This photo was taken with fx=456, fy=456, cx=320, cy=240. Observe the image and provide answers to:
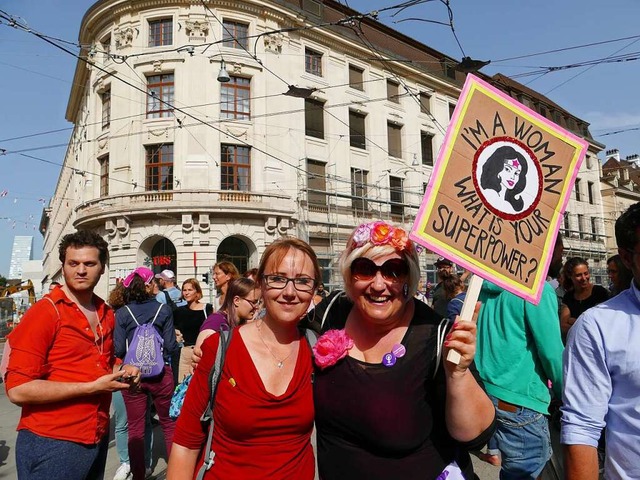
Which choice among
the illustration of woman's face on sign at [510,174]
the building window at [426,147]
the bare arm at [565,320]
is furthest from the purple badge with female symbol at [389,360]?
the building window at [426,147]

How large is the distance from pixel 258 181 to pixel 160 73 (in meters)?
6.64

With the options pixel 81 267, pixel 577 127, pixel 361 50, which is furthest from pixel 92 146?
pixel 577 127

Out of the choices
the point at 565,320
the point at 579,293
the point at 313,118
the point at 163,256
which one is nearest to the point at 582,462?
the point at 565,320

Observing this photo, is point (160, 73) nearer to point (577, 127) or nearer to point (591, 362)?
point (591, 362)

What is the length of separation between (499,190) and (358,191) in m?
22.5

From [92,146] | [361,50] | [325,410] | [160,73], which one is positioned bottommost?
[325,410]

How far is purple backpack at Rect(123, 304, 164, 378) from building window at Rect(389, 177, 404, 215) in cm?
2191

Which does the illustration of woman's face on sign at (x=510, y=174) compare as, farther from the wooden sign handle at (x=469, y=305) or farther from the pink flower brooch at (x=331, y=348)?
the pink flower brooch at (x=331, y=348)

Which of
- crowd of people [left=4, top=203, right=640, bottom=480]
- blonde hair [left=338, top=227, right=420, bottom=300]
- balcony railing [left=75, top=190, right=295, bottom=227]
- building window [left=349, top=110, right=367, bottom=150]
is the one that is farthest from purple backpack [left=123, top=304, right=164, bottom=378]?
building window [left=349, top=110, right=367, bottom=150]

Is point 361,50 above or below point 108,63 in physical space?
above

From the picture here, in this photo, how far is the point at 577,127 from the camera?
39719 millimetres

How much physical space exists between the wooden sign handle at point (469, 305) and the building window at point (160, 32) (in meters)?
22.8

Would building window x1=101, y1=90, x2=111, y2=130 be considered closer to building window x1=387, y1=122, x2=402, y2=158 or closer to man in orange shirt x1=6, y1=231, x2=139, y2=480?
building window x1=387, y1=122, x2=402, y2=158

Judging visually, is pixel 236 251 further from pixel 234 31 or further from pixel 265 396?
pixel 265 396
